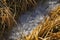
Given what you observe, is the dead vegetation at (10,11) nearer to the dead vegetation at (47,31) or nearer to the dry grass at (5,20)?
the dry grass at (5,20)

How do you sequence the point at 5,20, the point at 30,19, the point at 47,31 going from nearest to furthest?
the point at 47,31
the point at 5,20
the point at 30,19

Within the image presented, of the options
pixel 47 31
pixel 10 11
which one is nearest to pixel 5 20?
pixel 10 11

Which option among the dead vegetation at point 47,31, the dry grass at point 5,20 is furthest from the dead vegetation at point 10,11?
the dead vegetation at point 47,31

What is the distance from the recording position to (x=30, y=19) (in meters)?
2.71

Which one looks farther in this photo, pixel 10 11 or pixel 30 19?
pixel 30 19

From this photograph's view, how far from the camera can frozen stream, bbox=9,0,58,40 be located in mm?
2571

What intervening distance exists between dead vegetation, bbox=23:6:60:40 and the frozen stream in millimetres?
160

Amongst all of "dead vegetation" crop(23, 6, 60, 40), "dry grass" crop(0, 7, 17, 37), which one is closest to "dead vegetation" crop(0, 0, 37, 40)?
"dry grass" crop(0, 7, 17, 37)

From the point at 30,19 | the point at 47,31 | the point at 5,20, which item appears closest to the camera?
the point at 47,31

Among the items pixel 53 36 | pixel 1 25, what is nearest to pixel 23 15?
pixel 1 25

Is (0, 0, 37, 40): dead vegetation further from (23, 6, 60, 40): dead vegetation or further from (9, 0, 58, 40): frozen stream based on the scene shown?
(23, 6, 60, 40): dead vegetation

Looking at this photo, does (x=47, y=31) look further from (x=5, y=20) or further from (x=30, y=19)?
(x=5, y=20)

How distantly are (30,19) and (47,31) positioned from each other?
341mm

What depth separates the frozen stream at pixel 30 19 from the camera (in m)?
2.57
